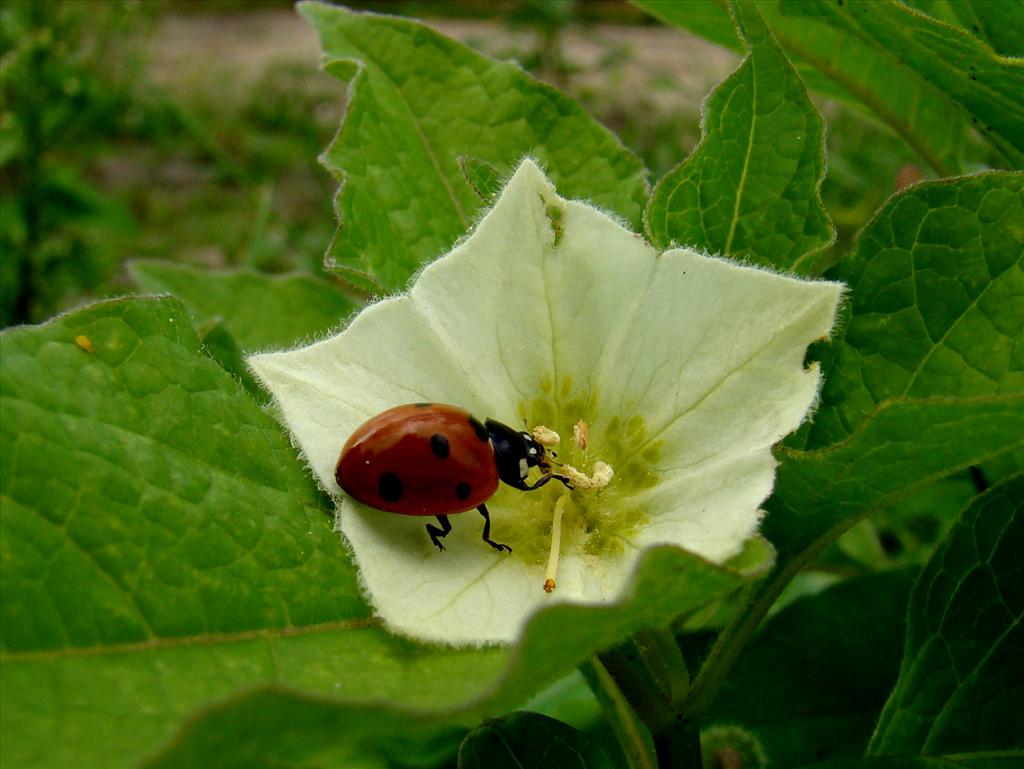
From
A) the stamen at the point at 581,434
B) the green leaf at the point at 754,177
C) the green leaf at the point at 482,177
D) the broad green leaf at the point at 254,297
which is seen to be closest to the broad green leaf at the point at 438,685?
the stamen at the point at 581,434

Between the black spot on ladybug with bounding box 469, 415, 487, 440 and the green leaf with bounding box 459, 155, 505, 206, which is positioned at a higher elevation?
the green leaf with bounding box 459, 155, 505, 206

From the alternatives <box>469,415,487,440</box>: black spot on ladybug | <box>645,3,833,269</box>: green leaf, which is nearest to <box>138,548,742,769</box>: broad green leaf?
<box>469,415,487,440</box>: black spot on ladybug

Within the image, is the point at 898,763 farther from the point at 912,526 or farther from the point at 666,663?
the point at 912,526

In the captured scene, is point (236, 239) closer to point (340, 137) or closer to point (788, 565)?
point (340, 137)

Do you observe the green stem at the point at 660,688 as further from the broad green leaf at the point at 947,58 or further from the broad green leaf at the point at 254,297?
the broad green leaf at the point at 254,297

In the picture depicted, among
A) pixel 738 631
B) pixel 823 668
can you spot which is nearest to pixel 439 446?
pixel 738 631

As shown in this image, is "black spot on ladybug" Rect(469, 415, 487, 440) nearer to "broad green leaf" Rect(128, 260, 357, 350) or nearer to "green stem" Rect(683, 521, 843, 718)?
"green stem" Rect(683, 521, 843, 718)

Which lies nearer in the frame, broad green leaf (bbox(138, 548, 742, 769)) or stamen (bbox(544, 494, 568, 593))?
broad green leaf (bbox(138, 548, 742, 769))
